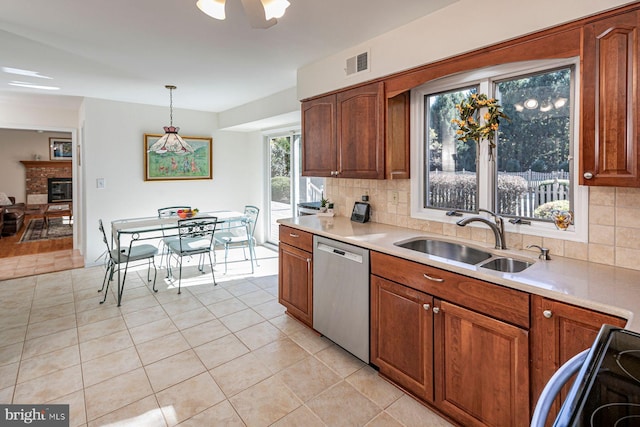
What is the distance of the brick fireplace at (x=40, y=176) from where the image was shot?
9.27m

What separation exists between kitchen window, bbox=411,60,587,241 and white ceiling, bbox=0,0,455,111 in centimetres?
62

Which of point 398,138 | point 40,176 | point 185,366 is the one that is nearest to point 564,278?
point 398,138

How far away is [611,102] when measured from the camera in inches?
57.9

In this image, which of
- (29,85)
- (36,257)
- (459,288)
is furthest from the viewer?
(36,257)

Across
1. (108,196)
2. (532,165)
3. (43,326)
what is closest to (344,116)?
(532,165)

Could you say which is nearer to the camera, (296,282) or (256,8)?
(256,8)

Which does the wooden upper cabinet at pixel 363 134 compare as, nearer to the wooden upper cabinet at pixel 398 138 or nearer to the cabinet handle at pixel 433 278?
the wooden upper cabinet at pixel 398 138

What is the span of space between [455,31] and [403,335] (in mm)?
1885

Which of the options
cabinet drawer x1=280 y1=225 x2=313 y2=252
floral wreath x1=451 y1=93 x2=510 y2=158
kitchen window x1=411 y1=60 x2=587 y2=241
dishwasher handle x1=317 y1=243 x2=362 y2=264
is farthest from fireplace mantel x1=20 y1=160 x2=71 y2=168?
floral wreath x1=451 y1=93 x2=510 y2=158

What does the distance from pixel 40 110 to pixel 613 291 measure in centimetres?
685

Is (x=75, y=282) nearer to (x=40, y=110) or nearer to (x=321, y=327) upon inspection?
(x=40, y=110)

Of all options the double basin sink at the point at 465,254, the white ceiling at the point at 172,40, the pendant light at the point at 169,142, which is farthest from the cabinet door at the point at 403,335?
the pendant light at the point at 169,142

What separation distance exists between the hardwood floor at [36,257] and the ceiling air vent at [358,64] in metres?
4.57

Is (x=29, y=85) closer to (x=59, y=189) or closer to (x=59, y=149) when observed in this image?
(x=59, y=149)
